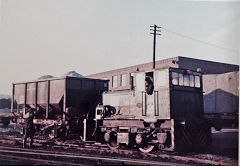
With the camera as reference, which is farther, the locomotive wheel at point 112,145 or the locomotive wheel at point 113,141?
the locomotive wheel at point 113,141

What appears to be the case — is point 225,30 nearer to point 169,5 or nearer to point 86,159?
point 169,5

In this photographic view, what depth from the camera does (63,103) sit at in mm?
11141

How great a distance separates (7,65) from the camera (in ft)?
30.0

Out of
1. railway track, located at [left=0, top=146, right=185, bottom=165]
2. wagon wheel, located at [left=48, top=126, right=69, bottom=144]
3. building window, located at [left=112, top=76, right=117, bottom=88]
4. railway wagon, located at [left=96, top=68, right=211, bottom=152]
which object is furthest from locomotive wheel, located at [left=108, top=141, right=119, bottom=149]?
building window, located at [left=112, top=76, right=117, bottom=88]

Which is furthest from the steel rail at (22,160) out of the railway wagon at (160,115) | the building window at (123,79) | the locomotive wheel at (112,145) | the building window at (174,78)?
the building window at (123,79)

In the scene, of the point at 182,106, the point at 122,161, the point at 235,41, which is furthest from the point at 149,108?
the point at 235,41

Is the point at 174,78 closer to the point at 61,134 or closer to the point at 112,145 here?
the point at 112,145

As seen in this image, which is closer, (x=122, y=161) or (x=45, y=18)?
(x=122, y=161)

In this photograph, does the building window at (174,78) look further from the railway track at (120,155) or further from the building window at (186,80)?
the railway track at (120,155)

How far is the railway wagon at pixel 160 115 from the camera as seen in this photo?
28.4ft

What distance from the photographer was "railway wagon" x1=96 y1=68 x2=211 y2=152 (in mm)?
8648

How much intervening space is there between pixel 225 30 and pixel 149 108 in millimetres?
3489

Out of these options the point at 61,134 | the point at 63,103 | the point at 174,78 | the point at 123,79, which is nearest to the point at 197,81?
the point at 174,78

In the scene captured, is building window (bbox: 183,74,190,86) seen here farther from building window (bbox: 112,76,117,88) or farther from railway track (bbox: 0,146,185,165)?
building window (bbox: 112,76,117,88)
